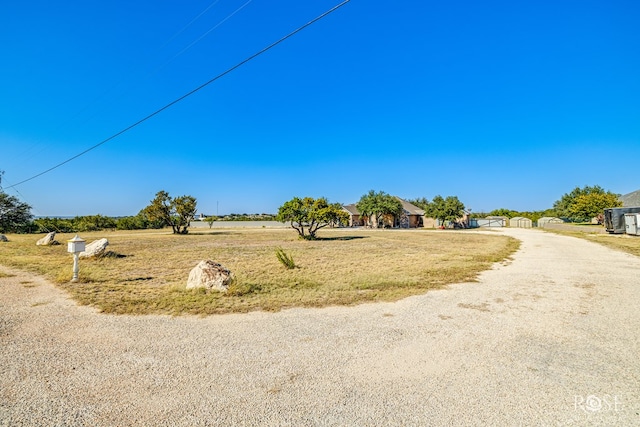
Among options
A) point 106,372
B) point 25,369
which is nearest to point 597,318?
point 106,372

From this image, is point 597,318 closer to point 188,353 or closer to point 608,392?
point 608,392

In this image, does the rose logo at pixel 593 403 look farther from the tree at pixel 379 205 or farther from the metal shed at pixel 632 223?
the tree at pixel 379 205

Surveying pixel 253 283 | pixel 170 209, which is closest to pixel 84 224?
pixel 170 209

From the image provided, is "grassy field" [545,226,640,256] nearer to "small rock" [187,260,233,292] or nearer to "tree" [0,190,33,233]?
"small rock" [187,260,233,292]

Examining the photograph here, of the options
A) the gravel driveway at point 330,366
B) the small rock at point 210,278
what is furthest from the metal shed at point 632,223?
the small rock at point 210,278

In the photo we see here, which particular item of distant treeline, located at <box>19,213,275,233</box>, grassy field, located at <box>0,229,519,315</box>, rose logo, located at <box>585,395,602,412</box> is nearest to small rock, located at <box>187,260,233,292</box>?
grassy field, located at <box>0,229,519,315</box>

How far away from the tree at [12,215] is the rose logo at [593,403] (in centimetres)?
5142

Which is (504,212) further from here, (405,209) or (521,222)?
(405,209)

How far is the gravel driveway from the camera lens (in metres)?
2.78

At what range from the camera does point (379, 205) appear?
52.7 metres

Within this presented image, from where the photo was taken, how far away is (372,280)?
28.8 feet

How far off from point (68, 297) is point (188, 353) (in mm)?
4881

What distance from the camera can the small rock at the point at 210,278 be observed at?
741cm

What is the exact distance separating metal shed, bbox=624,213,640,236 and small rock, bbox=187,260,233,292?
33.0 meters
